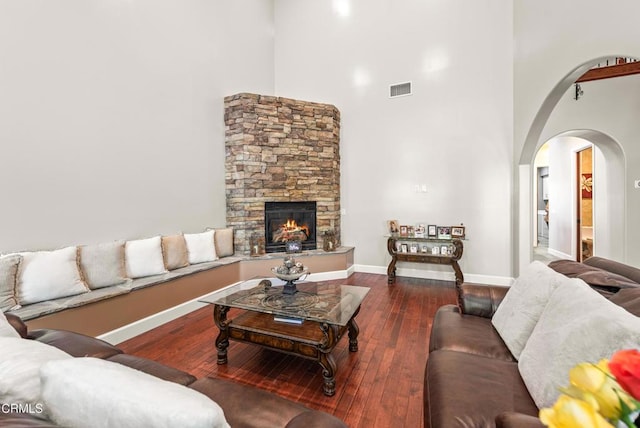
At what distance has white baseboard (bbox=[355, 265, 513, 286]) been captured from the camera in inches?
176

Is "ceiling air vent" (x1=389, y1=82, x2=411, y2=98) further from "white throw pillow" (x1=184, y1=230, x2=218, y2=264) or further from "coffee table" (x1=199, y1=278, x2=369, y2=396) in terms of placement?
"white throw pillow" (x1=184, y1=230, x2=218, y2=264)

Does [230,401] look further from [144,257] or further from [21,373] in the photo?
[144,257]

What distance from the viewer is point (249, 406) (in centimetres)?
125

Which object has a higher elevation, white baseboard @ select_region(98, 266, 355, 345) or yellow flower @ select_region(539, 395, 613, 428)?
yellow flower @ select_region(539, 395, 613, 428)

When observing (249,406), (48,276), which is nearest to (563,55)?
(249,406)

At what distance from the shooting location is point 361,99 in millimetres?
5215

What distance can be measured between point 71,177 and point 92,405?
291cm

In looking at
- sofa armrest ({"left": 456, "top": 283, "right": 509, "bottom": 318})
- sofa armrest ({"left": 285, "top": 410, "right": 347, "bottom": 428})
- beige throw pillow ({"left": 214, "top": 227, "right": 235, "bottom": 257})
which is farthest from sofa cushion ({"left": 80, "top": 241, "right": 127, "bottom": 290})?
sofa armrest ({"left": 456, "top": 283, "right": 509, "bottom": 318})

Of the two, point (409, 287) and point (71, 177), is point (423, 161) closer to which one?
point (409, 287)

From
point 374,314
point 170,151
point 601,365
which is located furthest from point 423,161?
point 601,365

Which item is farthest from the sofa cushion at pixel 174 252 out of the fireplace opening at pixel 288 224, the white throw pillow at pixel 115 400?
the white throw pillow at pixel 115 400

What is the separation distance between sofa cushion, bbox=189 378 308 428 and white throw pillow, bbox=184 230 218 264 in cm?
276

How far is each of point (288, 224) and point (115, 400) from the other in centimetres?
421

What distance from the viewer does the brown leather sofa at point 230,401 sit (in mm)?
1046
